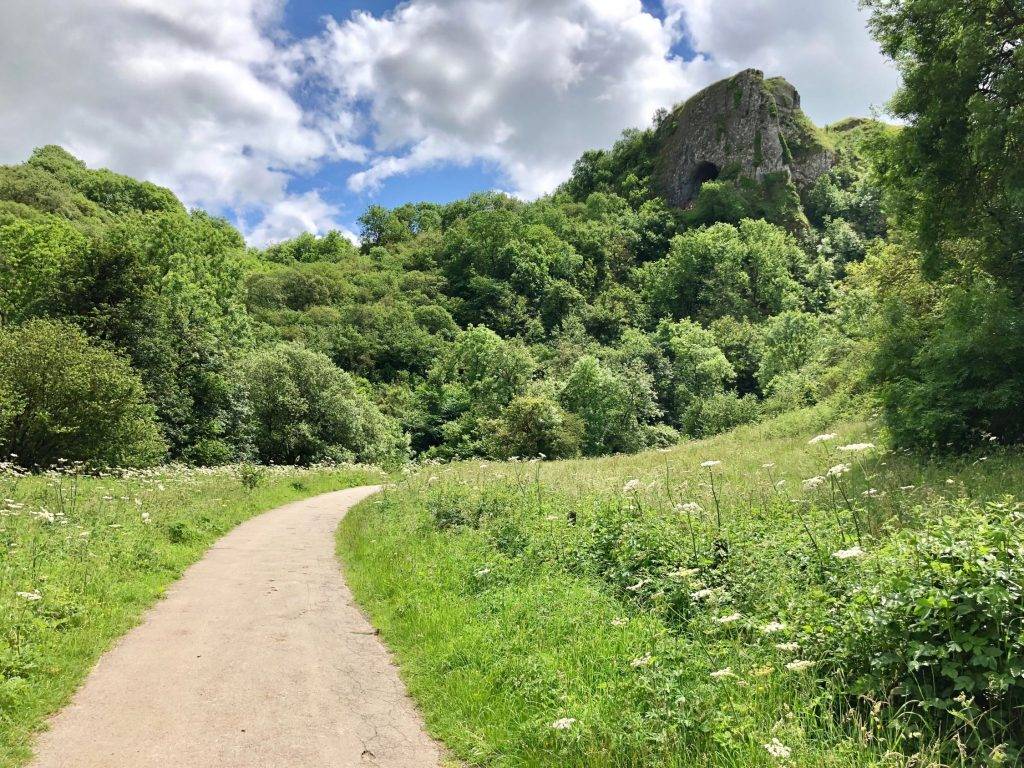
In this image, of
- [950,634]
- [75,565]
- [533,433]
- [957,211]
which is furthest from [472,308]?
[950,634]

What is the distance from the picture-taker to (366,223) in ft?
437

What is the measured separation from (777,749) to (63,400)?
24984 mm

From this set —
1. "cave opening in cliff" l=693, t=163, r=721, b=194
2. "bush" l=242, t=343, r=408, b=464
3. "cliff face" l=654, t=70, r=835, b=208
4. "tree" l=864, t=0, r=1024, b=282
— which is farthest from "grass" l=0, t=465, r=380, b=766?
"cave opening in cliff" l=693, t=163, r=721, b=194

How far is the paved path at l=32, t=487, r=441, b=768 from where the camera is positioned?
4.74 metres

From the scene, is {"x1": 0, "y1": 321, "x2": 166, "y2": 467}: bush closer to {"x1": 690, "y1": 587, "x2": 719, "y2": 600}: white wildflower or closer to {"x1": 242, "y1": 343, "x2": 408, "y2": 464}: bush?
{"x1": 242, "y1": 343, "x2": 408, "y2": 464}: bush

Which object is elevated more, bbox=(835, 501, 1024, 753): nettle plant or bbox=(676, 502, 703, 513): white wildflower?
bbox=(676, 502, 703, 513): white wildflower

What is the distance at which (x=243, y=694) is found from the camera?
5.77 meters

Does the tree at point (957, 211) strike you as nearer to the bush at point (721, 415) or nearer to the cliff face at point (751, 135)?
the bush at point (721, 415)

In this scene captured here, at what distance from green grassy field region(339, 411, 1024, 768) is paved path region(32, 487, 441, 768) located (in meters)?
0.47

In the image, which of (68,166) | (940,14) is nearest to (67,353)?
(940,14)

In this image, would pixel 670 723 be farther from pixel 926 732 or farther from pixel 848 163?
pixel 848 163

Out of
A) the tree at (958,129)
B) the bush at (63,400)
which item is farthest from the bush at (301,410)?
the tree at (958,129)

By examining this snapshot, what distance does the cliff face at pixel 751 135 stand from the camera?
322 ft

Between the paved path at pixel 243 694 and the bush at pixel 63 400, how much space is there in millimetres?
15723
